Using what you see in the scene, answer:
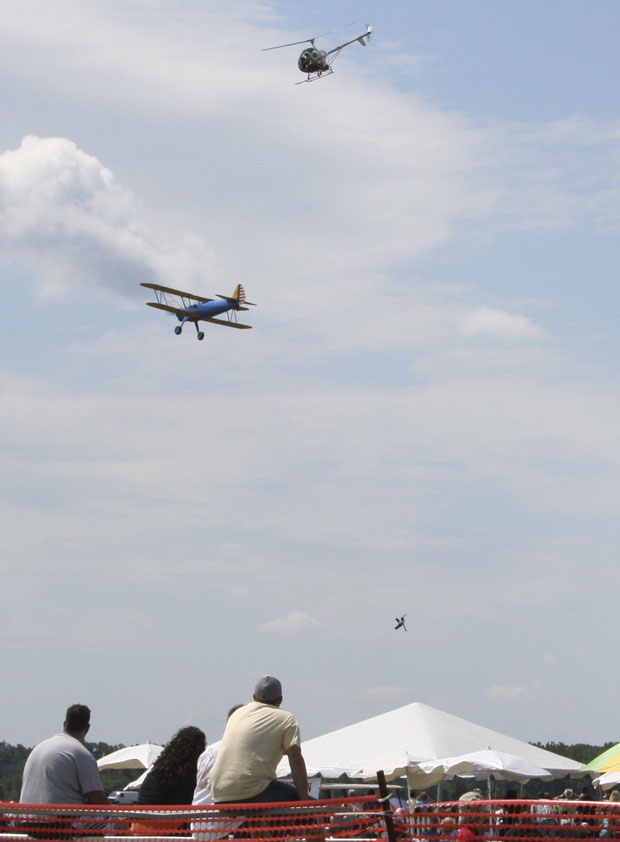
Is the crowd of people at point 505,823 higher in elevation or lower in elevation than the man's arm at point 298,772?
lower

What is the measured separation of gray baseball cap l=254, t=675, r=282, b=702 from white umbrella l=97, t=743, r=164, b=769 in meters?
27.2

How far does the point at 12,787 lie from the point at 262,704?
13933 cm

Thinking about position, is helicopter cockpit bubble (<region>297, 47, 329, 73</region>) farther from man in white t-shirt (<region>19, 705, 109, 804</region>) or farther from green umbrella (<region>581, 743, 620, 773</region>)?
man in white t-shirt (<region>19, 705, 109, 804</region>)

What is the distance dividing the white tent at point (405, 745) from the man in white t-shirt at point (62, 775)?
662 inches

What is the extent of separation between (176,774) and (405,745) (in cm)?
1720

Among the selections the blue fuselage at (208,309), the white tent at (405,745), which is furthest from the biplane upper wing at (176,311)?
the white tent at (405,745)

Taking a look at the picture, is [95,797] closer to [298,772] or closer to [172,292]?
[298,772]

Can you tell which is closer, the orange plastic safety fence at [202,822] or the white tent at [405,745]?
the orange plastic safety fence at [202,822]

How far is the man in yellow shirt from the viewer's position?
723cm

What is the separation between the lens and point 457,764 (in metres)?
26.1

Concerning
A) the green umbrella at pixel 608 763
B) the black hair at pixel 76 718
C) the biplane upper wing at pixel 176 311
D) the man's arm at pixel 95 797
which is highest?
the biplane upper wing at pixel 176 311

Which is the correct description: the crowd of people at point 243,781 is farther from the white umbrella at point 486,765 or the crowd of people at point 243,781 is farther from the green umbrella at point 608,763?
the white umbrella at point 486,765

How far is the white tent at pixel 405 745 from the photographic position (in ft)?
80.9

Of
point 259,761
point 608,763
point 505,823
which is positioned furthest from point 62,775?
point 608,763
